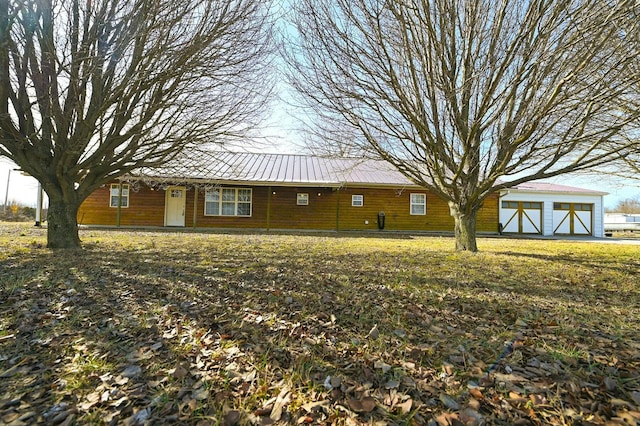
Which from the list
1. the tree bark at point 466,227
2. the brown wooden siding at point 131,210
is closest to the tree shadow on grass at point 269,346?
the tree bark at point 466,227

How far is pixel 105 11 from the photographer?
202 inches

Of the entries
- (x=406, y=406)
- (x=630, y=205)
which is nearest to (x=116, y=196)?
(x=406, y=406)

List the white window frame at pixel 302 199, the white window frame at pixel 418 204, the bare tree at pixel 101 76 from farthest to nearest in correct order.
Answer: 1. the white window frame at pixel 418 204
2. the white window frame at pixel 302 199
3. the bare tree at pixel 101 76

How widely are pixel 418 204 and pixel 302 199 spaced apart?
646 centimetres

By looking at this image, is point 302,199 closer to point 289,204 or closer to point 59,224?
point 289,204

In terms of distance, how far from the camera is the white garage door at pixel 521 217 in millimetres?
17828

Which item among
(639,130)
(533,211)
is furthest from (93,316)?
(533,211)

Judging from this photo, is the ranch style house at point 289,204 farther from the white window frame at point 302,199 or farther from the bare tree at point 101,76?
the bare tree at point 101,76

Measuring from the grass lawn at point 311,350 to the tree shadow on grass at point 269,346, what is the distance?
0.04ft

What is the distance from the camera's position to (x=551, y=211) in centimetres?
1827

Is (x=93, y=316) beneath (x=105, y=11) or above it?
beneath

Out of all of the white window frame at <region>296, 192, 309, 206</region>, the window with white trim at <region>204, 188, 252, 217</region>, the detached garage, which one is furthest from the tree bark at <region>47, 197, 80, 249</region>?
the detached garage

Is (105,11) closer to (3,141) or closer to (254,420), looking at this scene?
(3,141)

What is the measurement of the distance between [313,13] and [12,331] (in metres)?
6.23
